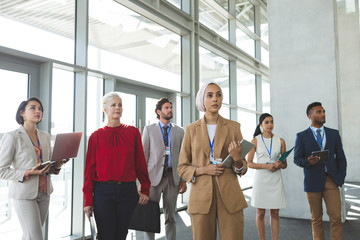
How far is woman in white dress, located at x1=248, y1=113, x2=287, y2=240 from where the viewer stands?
3827 millimetres

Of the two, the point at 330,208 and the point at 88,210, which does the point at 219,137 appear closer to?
the point at 88,210

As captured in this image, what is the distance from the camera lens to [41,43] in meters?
4.35

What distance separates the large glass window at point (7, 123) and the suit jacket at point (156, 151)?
1699mm

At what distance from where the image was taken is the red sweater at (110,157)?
247 cm

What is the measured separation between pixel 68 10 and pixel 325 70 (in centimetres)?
449

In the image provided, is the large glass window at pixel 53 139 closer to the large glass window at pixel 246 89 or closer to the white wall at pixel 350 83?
the large glass window at pixel 246 89

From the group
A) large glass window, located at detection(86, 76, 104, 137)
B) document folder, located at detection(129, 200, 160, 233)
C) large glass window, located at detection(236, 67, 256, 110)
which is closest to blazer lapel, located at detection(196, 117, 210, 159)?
document folder, located at detection(129, 200, 160, 233)

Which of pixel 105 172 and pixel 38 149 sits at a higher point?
pixel 38 149

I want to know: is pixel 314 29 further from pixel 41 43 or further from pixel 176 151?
pixel 41 43

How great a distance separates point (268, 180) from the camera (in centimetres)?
393

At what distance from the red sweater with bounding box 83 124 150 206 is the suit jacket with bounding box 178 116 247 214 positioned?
587 mm

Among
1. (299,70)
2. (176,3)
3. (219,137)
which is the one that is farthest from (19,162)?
(176,3)

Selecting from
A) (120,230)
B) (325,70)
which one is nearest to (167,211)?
(120,230)

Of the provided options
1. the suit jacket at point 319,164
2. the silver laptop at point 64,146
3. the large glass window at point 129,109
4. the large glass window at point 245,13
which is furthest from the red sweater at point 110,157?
the large glass window at point 245,13
